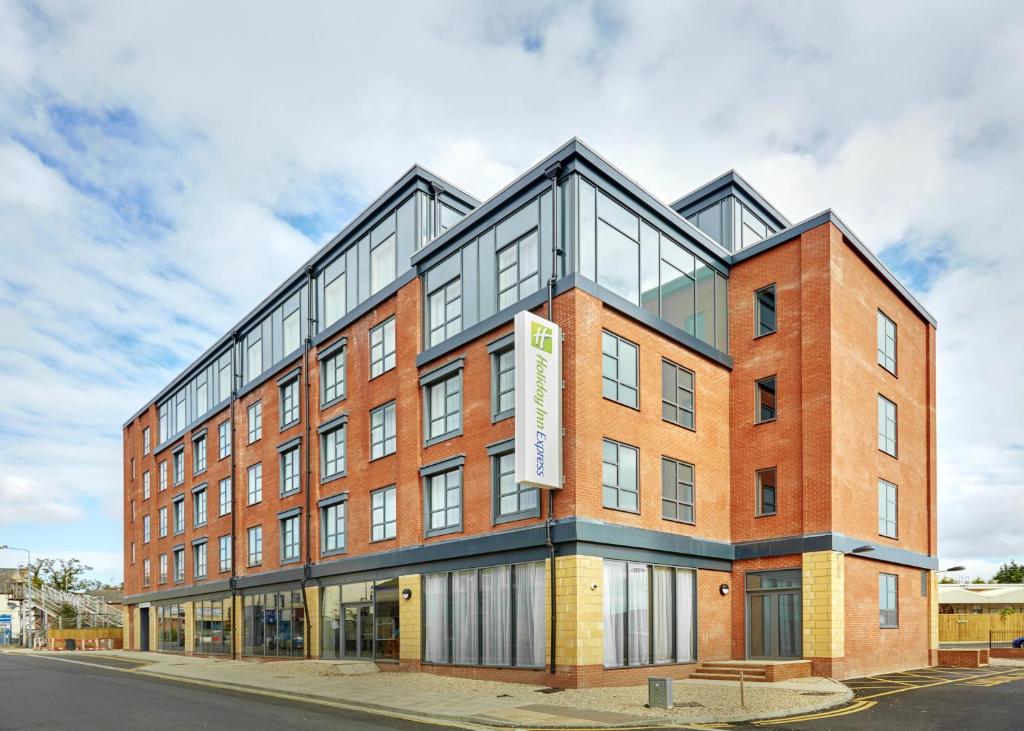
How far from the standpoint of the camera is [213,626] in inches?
1775

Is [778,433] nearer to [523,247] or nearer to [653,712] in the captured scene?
[523,247]

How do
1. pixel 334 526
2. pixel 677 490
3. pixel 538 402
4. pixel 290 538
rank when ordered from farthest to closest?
pixel 290 538 < pixel 334 526 < pixel 677 490 < pixel 538 402

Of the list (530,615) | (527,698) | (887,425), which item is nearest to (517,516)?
(530,615)

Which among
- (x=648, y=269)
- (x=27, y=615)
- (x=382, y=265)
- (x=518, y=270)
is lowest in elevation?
(x=27, y=615)

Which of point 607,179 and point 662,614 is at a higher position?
point 607,179

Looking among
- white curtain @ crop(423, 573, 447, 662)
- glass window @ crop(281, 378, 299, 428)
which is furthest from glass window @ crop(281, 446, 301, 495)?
white curtain @ crop(423, 573, 447, 662)

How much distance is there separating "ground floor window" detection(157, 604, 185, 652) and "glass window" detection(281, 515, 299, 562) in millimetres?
14380

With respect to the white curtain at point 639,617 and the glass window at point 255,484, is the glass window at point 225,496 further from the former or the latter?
the white curtain at point 639,617

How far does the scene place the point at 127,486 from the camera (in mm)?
63250

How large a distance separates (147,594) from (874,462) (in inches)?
1761

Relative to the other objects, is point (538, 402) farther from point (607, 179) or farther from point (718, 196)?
point (718, 196)

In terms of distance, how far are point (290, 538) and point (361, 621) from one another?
7.94m

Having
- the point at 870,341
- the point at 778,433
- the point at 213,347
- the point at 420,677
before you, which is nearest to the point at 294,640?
the point at 420,677

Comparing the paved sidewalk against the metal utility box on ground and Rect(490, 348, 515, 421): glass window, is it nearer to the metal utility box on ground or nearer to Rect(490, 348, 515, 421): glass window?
the metal utility box on ground
